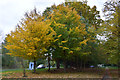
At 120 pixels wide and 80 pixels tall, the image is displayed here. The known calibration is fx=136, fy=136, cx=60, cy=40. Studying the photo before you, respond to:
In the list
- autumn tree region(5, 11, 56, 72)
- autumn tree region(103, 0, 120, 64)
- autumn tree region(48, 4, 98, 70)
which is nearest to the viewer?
autumn tree region(103, 0, 120, 64)

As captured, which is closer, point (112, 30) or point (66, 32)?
point (112, 30)

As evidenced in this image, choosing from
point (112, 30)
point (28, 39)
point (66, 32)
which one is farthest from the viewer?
point (66, 32)

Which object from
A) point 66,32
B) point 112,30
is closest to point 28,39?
point 66,32

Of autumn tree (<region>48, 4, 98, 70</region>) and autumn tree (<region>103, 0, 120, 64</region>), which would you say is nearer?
autumn tree (<region>103, 0, 120, 64</region>)

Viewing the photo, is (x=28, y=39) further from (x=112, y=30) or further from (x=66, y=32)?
(x=112, y=30)

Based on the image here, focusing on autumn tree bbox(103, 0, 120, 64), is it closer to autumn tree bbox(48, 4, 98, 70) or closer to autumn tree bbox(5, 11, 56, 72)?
autumn tree bbox(48, 4, 98, 70)

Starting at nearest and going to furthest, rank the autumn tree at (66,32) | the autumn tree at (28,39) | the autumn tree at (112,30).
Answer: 1. the autumn tree at (112,30)
2. the autumn tree at (28,39)
3. the autumn tree at (66,32)

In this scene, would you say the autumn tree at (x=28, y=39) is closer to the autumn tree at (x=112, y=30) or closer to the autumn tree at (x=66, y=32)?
the autumn tree at (x=66, y=32)

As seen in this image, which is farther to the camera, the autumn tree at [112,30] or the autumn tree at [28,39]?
the autumn tree at [28,39]

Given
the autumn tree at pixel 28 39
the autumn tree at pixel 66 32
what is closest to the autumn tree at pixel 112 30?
the autumn tree at pixel 66 32

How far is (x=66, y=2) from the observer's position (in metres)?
19.6

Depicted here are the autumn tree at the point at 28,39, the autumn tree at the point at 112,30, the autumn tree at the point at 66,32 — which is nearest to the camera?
the autumn tree at the point at 112,30

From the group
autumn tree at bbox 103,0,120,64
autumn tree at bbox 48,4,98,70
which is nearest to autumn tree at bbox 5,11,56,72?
autumn tree at bbox 48,4,98,70

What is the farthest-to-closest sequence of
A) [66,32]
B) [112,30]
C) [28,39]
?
[66,32], [28,39], [112,30]
